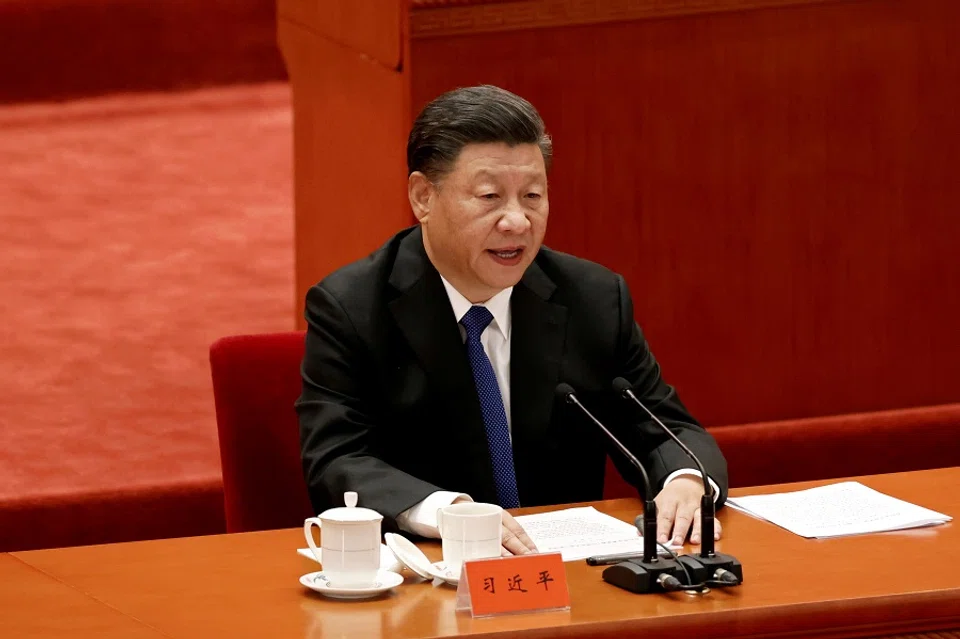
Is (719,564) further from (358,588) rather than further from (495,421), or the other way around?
(495,421)

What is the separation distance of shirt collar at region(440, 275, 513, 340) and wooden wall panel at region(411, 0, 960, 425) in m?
1.18

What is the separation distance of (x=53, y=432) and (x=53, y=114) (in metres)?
1.22

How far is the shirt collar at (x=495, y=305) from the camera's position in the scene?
7.17 feet

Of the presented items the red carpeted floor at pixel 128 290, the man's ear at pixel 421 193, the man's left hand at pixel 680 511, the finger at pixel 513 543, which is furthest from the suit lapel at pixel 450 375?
the red carpeted floor at pixel 128 290

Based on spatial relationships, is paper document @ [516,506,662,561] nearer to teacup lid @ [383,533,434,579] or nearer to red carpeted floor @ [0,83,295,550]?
teacup lid @ [383,533,434,579]

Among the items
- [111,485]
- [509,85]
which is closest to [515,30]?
[509,85]

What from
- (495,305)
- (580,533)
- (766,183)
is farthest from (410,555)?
(766,183)

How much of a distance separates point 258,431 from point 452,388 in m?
0.31

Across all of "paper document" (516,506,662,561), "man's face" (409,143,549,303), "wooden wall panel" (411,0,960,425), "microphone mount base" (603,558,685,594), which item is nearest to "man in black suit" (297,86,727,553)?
"man's face" (409,143,549,303)

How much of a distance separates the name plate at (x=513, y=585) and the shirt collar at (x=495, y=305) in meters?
0.69

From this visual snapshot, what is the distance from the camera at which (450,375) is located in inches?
83.4

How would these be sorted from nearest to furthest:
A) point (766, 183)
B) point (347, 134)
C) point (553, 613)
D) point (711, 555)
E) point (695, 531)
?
point (553, 613)
point (711, 555)
point (695, 531)
point (766, 183)
point (347, 134)

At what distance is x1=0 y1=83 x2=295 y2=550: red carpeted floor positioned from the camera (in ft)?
10.6

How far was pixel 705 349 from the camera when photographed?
3.49 metres
